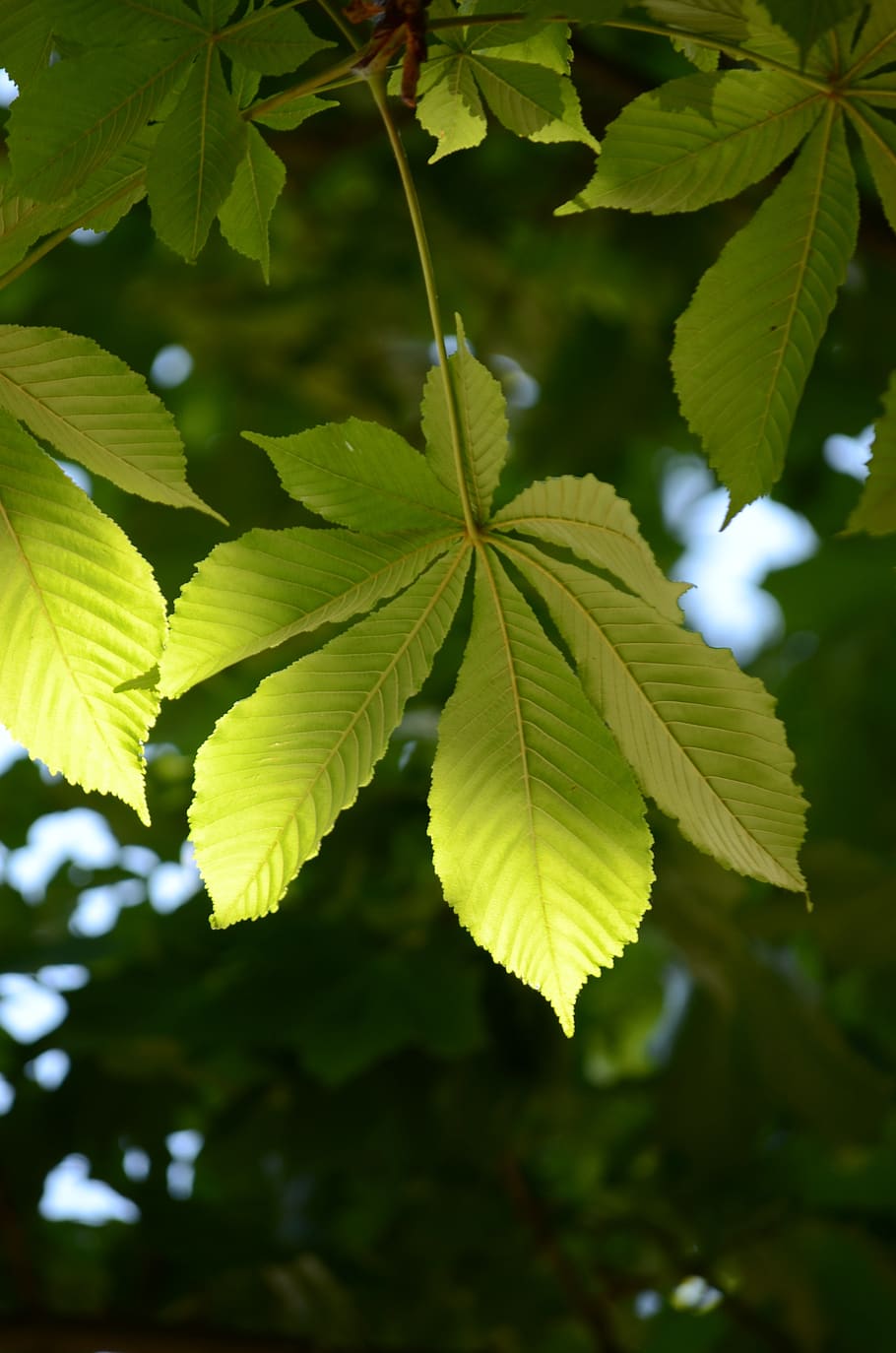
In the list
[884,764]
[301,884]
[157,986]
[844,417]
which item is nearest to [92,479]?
[301,884]

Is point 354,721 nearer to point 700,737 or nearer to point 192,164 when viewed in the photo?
point 700,737

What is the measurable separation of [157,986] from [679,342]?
1.43 meters

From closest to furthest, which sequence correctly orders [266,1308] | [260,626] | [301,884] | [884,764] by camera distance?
[260,626], [266,1308], [301,884], [884,764]

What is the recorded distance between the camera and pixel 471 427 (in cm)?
75

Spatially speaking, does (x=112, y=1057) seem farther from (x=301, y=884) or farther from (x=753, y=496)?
(x=753, y=496)

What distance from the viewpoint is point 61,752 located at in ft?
2.25

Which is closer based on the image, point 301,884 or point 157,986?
point 157,986

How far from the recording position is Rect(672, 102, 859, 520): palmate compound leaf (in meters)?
0.69

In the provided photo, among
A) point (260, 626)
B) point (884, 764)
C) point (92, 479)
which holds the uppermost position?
point (92, 479)

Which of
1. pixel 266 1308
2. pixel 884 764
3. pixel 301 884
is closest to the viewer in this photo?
pixel 266 1308

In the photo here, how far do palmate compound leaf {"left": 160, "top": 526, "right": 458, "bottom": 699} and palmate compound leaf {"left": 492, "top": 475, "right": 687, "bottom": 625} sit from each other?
0.08 metres

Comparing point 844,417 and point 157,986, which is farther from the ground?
point 844,417

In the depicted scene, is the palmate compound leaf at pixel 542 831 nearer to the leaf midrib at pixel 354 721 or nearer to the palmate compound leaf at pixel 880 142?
the leaf midrib at pixel 354 721

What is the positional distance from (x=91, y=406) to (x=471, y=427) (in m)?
0.22
